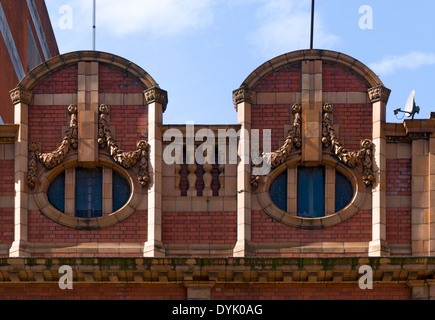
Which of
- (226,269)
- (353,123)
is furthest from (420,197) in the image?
(226,269)

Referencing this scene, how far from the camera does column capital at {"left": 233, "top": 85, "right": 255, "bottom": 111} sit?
129 ft

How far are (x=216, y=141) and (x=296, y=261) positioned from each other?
14.9 ft

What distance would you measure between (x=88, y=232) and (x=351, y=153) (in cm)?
812

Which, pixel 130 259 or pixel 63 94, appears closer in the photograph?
pixel 130 259

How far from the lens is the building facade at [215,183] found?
124 ft

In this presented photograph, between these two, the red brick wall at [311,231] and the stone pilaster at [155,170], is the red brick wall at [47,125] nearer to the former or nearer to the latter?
the stone pilaster at [155,170]

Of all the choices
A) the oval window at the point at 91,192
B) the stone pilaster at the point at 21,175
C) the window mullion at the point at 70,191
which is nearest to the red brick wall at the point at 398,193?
the oval window at the point at 91,192

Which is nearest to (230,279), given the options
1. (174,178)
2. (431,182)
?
(174,178)

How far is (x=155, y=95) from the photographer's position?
3938 centimetres

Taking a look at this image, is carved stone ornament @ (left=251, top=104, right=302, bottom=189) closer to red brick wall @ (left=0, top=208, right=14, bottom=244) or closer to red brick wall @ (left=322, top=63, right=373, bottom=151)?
red brick wall @ (left=322, top=63, right=373, bottom=151)

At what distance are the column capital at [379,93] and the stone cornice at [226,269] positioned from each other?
5057 mm

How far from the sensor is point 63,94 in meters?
39.9

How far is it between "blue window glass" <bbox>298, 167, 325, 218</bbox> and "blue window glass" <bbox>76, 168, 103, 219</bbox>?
5.96 metres
